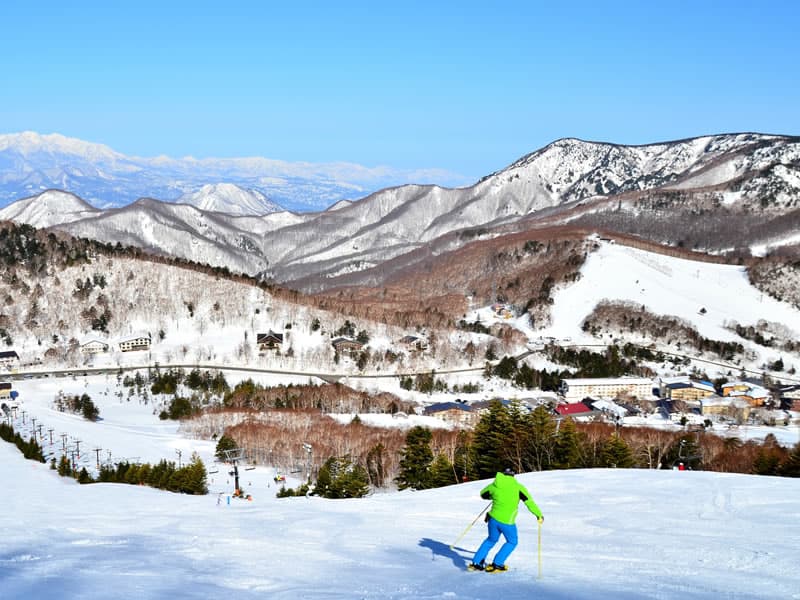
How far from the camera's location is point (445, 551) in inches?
551

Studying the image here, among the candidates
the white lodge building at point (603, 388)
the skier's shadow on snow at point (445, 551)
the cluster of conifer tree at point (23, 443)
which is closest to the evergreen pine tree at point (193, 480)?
the cluster of conifer tree at point (23, 443)

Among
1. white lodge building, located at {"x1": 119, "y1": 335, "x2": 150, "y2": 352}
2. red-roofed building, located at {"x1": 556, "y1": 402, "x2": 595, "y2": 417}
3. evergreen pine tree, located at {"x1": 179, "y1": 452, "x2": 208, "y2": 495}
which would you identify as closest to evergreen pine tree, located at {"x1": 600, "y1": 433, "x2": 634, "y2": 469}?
evergreen pine tree, located at {"x1": 179, "y1": 452, "x2": 208, "y2": 495}

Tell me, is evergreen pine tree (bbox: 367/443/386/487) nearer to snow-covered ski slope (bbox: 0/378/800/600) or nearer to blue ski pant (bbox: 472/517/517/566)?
snow-covered ski slope (bbox: 0/378/800/600)

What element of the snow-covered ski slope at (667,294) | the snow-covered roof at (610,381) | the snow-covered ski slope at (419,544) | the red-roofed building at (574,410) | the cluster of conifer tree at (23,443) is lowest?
the cluster of conifer tree at (23,443)

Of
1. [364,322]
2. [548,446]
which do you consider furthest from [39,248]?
[548,446]

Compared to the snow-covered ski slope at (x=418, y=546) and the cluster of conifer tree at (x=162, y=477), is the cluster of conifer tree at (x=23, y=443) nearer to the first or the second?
the cluster of conifer tree at (x=162, y=477)

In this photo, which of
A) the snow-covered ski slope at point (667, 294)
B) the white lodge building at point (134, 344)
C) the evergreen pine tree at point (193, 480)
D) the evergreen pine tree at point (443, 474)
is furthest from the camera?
the snow-covered ski slope at point (667, 294)

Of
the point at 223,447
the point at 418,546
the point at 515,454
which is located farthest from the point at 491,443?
the point at 223,447

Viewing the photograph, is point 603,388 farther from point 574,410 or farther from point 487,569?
point 487,569

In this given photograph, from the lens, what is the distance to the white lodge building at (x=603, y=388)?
294ft

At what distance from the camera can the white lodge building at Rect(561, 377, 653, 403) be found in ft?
294

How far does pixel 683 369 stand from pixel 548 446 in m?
77.2

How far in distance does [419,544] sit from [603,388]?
80.0m

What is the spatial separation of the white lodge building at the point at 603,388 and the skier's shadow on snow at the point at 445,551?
75.9 m
